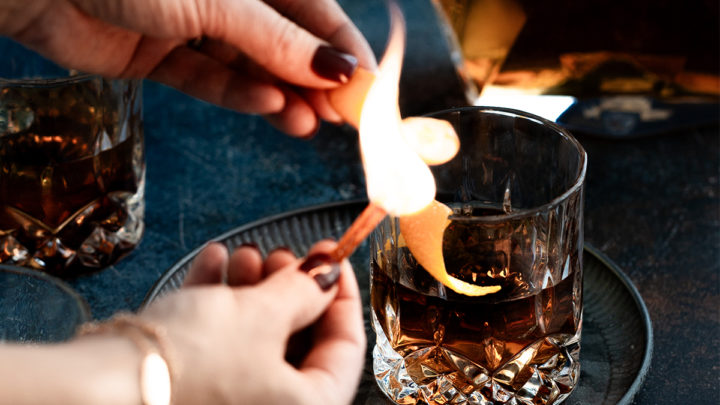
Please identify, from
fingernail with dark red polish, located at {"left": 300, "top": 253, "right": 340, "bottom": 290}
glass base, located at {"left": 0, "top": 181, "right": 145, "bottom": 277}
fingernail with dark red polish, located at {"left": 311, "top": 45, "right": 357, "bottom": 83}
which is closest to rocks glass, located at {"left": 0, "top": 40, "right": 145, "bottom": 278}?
glass base, located at {"left": 0, "top": 181, "right": 145, "bottom": 277}

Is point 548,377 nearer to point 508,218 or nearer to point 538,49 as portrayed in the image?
point 508,218

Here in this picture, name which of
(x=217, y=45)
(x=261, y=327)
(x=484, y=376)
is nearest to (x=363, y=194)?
(x=217, y=45)

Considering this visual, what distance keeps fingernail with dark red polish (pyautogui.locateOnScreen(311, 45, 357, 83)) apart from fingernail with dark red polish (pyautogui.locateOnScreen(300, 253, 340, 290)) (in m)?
0.17

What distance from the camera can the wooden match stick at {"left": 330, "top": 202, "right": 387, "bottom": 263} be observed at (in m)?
0.46

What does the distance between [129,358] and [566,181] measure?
0.33 meters

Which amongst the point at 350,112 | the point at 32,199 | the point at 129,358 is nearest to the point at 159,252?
the point at 32,199

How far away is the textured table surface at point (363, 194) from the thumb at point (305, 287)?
0.28 meters

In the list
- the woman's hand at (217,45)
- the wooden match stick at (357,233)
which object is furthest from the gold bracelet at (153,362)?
the woman's hand at (217,45)

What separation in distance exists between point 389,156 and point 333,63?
89 mm

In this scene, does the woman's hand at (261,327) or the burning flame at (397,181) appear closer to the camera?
the woman's hand at (261,327)

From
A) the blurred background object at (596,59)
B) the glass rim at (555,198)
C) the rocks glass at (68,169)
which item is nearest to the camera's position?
the glass rim at (555,198)

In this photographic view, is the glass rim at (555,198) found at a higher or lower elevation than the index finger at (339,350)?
higher

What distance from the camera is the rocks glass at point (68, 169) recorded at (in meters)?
0.65

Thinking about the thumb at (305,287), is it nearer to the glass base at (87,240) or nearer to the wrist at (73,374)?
the wrist at (73,374)
